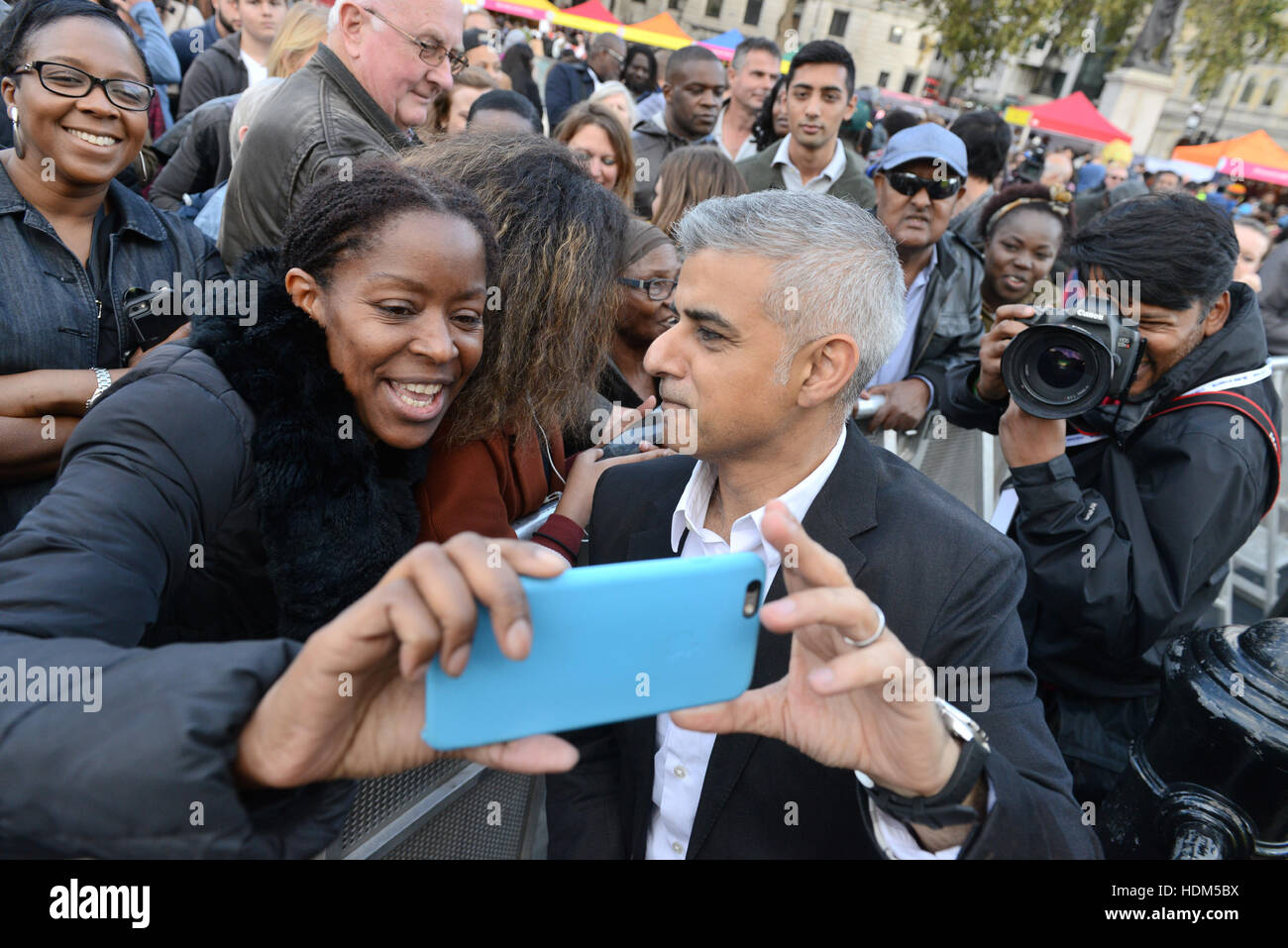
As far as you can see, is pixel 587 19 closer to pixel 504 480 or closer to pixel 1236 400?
pixel 1236 400

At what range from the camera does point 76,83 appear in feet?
7.49

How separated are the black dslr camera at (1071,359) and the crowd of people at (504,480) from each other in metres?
Answer: 0.09

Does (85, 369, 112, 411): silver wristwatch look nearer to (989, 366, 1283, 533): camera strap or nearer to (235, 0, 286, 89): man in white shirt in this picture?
(989, 366, 1283, 533): camera strap

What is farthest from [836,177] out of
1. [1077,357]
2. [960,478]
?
[1077,357]

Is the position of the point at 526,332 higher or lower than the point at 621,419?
higher

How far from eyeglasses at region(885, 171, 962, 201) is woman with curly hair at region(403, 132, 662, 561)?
224 centimetres

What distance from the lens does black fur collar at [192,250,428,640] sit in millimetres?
1476

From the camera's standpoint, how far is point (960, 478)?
172 inches

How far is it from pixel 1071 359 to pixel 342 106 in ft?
8.20

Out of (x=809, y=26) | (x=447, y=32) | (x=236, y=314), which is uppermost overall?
(x=809, y=26)

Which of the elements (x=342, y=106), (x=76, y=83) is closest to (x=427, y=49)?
(x=342, y=106)
